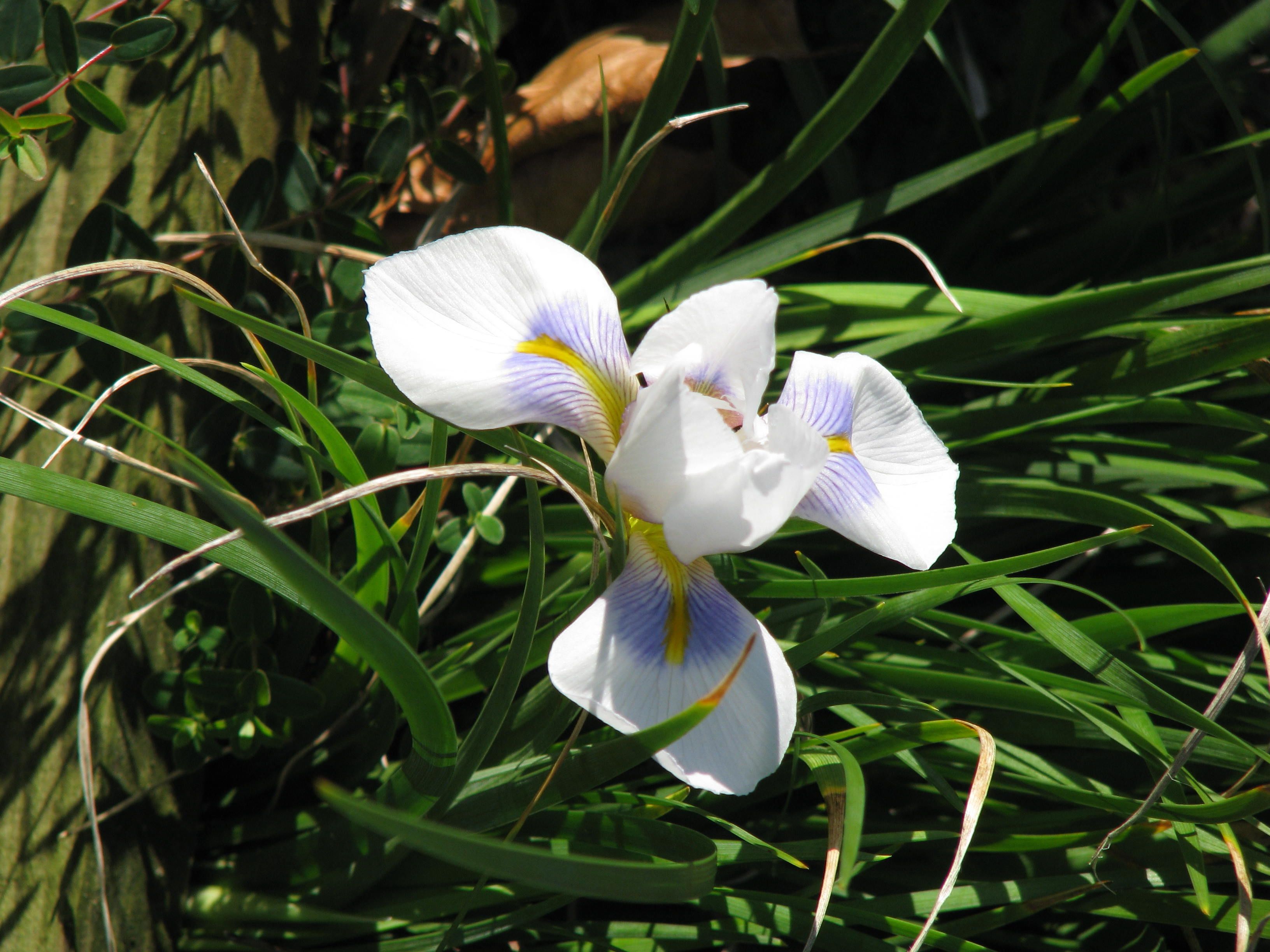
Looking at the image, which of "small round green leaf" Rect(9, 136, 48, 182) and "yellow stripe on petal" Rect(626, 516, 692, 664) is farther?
"small round green leaf" Rect(9, 136, 48, 182)

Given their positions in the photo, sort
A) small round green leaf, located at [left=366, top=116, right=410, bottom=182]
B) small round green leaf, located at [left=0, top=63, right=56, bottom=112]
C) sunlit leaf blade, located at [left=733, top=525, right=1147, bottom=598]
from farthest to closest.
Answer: small round green leaf, located at [left=366, top=116, right=410, bottom=182], small round green leaf, located at [left=0, top=63, right=56, bottom=112], sunlit leaf blade, located at [left=733, top=525, right=1147, bottom=598]

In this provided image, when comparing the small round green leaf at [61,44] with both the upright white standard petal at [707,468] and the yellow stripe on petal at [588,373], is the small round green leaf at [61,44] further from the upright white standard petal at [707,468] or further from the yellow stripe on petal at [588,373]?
the upright white standard petal at [707,468]

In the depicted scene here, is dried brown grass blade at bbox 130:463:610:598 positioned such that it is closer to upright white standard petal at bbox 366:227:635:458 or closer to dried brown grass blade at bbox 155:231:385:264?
upright white standard petal at bbox 366:227:635:458

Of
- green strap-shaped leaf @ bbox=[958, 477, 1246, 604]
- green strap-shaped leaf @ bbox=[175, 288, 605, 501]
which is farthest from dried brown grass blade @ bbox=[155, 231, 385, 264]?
green strap-shaped leaf @ bbox=[958, 477, 1246, 604]

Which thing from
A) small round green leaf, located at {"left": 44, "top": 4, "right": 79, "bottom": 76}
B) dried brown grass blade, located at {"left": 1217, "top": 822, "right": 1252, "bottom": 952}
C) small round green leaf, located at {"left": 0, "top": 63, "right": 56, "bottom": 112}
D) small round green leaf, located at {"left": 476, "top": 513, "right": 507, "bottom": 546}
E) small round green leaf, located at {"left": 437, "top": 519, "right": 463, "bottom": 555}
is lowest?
dried brown grass blade, located at {"left": 1217, "top": 822, "right": 1252, "bottom": 952}

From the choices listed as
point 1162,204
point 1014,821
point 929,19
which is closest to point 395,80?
point 929,19

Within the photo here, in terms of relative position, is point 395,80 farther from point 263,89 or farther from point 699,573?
point 699,573

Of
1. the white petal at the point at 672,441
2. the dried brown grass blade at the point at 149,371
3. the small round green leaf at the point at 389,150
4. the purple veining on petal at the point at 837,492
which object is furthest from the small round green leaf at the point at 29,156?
the purple veining on petal at the point at 837,492
